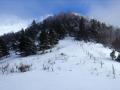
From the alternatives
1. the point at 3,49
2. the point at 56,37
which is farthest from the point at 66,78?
the point at 3,49

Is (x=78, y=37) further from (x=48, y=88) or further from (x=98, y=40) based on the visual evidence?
(x=48, y=88)

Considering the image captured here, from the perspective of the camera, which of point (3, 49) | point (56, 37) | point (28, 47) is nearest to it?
point (28, 47)

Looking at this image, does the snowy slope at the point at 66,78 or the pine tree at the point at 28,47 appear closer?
the snowy slope at the point at 66,78

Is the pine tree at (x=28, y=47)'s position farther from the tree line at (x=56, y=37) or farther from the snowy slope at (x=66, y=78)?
the snowy slope at (x=66, y=78)

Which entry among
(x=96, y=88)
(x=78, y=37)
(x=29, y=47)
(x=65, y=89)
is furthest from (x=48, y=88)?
(x=78, y=37)

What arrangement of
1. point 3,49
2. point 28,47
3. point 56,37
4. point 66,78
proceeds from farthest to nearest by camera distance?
point 56,37 → point 3,49 → point 28,47 → point 66,78

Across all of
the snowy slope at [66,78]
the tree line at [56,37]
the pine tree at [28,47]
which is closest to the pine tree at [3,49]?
the tree line at [56,37]

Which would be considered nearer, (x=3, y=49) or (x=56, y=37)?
(x=3, y=49)

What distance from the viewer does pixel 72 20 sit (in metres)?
80.2

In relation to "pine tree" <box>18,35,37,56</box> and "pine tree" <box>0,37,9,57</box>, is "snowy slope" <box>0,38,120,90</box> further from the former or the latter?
"pine tree" <box>0,37,9,57</box>

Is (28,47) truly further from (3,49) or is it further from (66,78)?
(66,78)

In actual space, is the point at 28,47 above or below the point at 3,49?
above

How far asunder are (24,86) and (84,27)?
57.9 meters

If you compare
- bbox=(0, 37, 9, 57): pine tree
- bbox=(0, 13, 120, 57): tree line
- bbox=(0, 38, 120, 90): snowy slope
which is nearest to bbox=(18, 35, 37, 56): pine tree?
bbox=(0, 13, 120, 57): tree line
